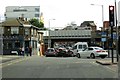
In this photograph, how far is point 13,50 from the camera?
78.9 meters

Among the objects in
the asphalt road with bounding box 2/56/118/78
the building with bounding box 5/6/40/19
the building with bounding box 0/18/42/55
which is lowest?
the asphalt road with bounding box 2/56/118/78

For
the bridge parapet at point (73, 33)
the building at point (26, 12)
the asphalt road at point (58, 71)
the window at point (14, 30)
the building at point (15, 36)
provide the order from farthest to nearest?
the building at point (26, 12) < the bridge parapet at point (73, 33) < the window at point (14, 30) < the building at point (15, 36) < the asphalt road at point (58, 71)

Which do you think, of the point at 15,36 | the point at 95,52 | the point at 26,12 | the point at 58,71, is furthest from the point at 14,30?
the point at 26,12

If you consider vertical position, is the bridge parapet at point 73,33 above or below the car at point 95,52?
above

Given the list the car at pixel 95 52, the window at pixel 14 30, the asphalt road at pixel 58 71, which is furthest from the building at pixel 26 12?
the asphalt road at pixel 58 71

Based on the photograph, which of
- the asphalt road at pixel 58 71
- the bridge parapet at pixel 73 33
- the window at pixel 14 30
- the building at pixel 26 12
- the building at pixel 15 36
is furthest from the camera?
the building at pixel 26 12

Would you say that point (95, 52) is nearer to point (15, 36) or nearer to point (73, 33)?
point (15, 36)

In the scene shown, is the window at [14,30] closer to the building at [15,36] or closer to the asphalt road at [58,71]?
the building at [15,36]

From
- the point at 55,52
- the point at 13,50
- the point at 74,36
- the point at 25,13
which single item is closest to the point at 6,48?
the point at 13,50

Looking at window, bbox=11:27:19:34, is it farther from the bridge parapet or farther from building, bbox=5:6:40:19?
building, bbox=5:6:40:19

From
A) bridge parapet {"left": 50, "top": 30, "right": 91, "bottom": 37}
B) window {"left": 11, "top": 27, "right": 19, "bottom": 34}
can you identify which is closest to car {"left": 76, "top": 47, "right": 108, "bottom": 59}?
window {"left": 11, "top": 27, "right": 19, "bottom": 34}

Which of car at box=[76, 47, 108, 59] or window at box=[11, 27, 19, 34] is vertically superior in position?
window at box=[11, 27, 19, 34]

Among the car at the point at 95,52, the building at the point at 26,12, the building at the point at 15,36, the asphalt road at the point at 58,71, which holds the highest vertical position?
the building at the point at 26,12

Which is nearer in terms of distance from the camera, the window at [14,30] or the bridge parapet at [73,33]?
the window at [14,30]
